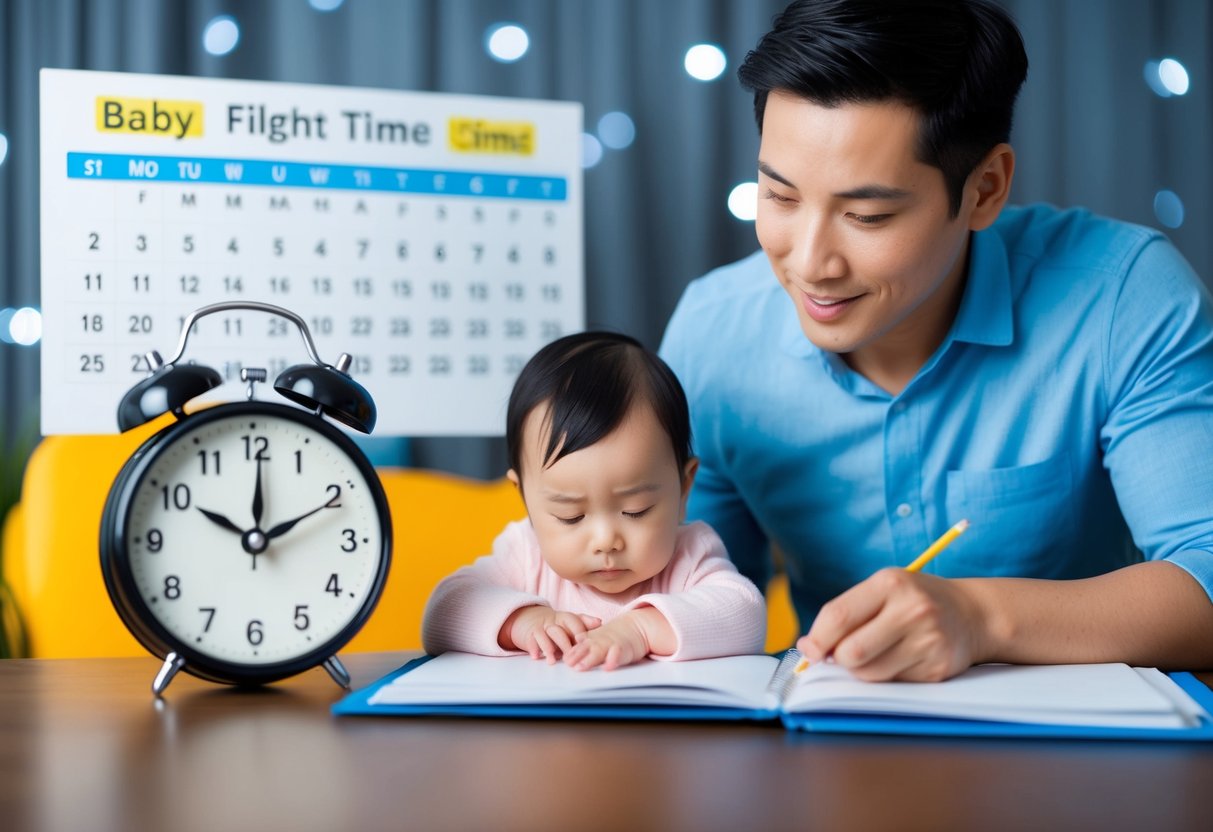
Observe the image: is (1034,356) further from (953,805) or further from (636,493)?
(953,805)

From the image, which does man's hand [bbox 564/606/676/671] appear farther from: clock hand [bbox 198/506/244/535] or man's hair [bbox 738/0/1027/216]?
man's hair [bbox 738/0/1027/216]

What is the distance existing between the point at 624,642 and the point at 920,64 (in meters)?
0.63

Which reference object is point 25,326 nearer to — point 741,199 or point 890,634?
point 741,199

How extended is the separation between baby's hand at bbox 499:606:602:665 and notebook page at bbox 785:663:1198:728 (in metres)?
0.21

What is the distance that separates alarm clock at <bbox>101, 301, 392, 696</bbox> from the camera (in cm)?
86

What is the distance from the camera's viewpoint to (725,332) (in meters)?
1.45

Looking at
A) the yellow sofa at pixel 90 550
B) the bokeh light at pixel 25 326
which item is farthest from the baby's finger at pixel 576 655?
the bokeh light at pixel 25 326

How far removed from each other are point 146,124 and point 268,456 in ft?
3.02

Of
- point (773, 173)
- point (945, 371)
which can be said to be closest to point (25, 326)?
point (773, 173)

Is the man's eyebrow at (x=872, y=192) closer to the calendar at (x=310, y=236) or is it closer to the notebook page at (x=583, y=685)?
the notebook page at (x=583, y=685)

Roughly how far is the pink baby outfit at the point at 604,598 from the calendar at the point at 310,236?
68 centimetres

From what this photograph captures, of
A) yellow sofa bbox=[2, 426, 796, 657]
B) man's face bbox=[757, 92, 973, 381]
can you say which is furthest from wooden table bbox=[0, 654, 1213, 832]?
yellow sofa bbox=[2, 426, 796, 657]

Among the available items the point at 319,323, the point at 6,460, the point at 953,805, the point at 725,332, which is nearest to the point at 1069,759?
the point at 953,805

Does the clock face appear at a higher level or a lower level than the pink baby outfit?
higher
